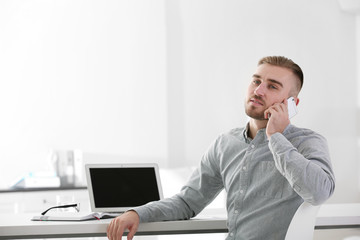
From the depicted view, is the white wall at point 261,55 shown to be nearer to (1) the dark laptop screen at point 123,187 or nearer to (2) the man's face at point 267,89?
(1) the dark laptop screen at point 123,187

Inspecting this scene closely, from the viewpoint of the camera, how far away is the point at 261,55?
509 cm

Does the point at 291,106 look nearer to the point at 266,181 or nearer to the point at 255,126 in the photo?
the point at 255,126

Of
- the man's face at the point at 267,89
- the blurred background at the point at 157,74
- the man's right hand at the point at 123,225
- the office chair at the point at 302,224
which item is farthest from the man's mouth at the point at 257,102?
the blurred background at the point at 157,74

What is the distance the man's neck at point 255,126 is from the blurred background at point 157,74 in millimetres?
2986

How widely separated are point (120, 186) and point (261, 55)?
10.5ft

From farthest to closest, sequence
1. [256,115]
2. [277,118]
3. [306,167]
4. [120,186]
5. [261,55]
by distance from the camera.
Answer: [261,55] → [120,186] → [256,115] → [277,118] → [306,167]

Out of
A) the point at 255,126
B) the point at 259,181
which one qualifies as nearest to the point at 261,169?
the point at 259,181

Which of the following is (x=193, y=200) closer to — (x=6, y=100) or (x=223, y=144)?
(x=223, y=144)

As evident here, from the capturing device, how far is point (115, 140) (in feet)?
16.2

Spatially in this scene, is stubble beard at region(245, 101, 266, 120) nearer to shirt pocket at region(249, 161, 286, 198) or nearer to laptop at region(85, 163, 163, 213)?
shirt pocket at region(249, 161, 286, 198)

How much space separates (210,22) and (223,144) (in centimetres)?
321

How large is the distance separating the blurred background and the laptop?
2.71 meters

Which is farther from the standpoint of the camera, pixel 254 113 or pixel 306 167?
pixel 254 113

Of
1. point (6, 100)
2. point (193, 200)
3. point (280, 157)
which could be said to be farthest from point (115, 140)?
point (280, 157)
